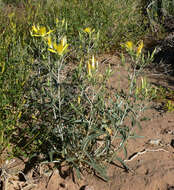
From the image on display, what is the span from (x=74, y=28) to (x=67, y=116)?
219cm

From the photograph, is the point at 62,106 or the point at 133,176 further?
the point at 62,106

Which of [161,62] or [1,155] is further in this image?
[161,62]

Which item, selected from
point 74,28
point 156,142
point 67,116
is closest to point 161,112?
point 156,142

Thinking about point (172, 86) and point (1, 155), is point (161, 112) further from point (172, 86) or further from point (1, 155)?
point (1, 155)

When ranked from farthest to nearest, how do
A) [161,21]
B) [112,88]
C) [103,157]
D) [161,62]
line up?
[161,21], [161,62], [112,88], [103,157]

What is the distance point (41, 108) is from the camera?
1955mm

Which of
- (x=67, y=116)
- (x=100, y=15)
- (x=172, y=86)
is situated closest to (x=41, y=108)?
(x=67, y=116)

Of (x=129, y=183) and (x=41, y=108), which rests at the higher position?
(x=41, y=108)

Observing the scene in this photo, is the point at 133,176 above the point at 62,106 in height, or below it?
below

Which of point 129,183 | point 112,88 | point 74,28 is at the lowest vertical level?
point 129,183

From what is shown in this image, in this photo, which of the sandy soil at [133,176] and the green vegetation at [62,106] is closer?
the green vegetation at [62,106]

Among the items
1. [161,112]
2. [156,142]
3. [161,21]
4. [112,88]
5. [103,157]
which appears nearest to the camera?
[103,157]

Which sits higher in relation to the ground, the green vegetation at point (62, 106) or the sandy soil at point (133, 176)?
the green vegetation at point (62, 106)

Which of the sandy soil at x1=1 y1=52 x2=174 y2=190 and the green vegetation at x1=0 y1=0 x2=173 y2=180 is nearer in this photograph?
the green vegetation at x1=0 y1=0 x2=173 y2=180
